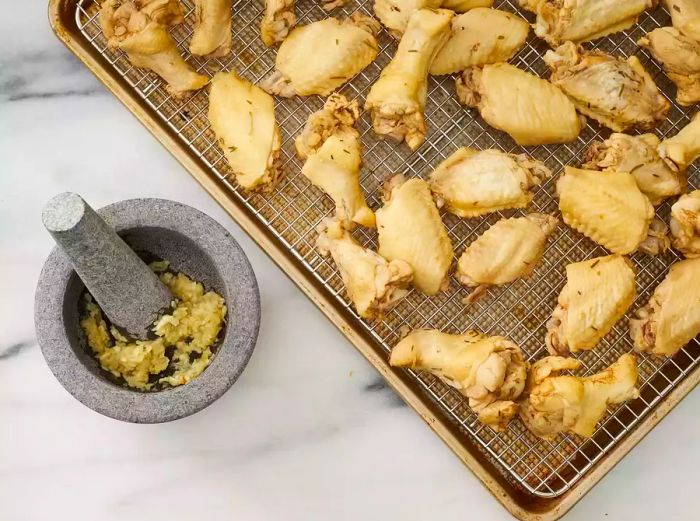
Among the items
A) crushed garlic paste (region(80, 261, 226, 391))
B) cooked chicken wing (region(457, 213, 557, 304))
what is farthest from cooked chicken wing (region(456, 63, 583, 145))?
crushed garlic paste (region(80, 261, 226, 391))

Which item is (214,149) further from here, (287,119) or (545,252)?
(545,252)

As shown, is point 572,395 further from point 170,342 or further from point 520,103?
point 170,342

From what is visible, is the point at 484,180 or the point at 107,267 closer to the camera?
the point at 107,267

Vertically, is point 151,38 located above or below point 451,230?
above

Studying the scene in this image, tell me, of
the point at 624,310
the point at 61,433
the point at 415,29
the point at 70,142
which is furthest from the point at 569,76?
the point at 61,433

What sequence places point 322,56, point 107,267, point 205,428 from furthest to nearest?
point 205,428 < point 322,56 < point 107,267

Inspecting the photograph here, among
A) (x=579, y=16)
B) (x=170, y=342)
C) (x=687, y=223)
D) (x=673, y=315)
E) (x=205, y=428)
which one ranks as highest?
(x=579, y=16)

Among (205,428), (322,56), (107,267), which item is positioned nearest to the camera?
(107,267)

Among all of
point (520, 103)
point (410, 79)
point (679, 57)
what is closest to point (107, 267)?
point (410, 79)
